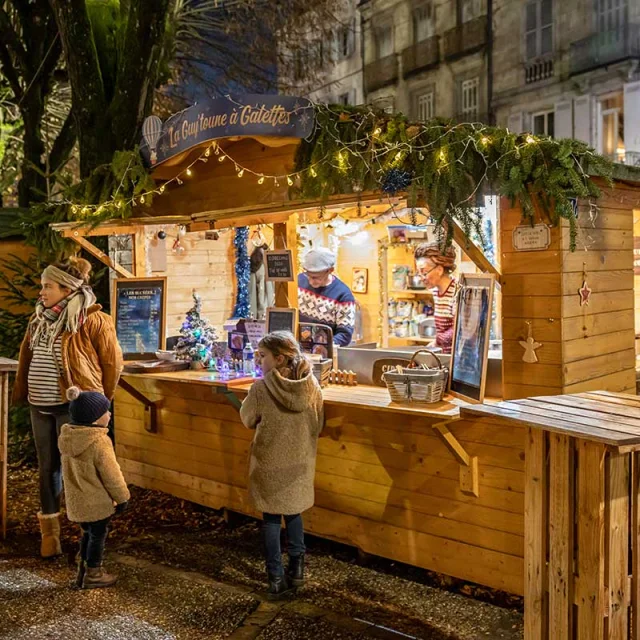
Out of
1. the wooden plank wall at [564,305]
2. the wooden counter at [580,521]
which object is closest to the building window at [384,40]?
the wooden plank wall at [564,305]

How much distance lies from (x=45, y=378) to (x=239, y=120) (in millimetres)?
2246

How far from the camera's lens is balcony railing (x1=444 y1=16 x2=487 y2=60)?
25.2 meters

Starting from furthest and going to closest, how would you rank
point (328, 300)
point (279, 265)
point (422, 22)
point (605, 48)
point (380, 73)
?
point (380, 73) < point (422, 22) < point (605, 48) < point (328, 300) < point (279, 265)

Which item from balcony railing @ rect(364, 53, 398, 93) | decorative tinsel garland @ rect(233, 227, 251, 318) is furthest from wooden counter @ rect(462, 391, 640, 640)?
balcony railing @ rect(364, 53, 398, 93)

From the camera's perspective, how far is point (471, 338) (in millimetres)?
4965

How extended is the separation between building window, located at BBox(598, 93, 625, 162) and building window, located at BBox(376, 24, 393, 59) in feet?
31.8

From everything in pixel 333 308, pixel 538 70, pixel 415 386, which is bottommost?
pixel 415 386

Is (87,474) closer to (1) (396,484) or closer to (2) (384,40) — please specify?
(1) (396,484)

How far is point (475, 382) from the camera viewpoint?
16.1ft

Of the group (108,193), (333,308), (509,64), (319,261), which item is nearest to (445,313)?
(333,308)

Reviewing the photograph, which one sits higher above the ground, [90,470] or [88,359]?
[88,359]

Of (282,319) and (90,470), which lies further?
(282,319)

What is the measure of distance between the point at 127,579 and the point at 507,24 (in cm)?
2315

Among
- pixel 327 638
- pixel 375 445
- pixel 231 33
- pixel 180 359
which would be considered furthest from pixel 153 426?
pixel 231 33
